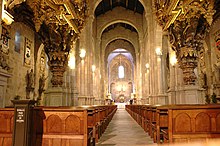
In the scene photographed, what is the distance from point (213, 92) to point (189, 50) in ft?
31.4

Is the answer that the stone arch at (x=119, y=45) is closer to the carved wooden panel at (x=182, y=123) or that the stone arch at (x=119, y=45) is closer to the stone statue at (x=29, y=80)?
the stone statue at (x=29, y=80)

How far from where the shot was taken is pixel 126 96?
154ft

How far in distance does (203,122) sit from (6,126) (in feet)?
12.9

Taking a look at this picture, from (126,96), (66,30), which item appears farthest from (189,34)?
(126,96)

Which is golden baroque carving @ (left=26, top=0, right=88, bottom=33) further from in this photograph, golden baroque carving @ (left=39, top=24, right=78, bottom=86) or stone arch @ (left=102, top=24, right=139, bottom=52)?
stone arch @ (left=102, top=24, right=139, bottom=52)

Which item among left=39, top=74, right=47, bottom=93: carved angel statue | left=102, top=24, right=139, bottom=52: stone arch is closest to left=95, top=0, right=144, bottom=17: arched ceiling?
left=102, top=24, right=139, bottom=52: stone arch

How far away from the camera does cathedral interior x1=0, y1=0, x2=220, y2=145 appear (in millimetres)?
6734

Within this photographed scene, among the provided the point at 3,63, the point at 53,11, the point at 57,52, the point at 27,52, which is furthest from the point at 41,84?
the point at 53,11

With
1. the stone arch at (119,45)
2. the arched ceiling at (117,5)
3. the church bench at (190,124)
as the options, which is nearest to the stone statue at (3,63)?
the church bench at (190,124)

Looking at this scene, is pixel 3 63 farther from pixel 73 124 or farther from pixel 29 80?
pixel 73 124

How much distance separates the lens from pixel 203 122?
13.7 feet

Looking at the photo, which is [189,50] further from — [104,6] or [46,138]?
[104,6]

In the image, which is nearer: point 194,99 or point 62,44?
point 194,99

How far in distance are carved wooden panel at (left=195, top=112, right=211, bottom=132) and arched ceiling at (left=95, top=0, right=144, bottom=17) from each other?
65.3 ft
